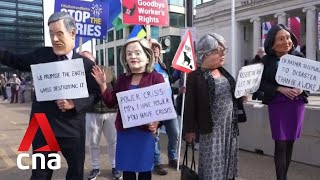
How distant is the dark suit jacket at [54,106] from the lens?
3.54 metres

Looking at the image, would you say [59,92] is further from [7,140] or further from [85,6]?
[7,140]

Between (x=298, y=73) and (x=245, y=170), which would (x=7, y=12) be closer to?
(x=245, y=170)

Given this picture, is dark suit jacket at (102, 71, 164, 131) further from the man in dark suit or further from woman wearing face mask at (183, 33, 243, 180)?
woman wearing face mask at (183, 33, 243, 180)

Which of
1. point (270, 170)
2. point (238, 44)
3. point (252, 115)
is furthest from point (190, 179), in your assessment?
point (238, 44)

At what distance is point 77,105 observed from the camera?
3.55 meters

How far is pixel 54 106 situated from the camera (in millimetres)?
3561

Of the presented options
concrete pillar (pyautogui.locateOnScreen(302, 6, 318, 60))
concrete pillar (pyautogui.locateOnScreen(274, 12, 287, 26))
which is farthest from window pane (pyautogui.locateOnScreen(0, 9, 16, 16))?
concrete pillar (pyautogui.locateOnScreen(302, 6, 318, 60))

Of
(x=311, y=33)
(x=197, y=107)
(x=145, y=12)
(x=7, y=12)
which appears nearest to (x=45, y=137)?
(x=197, y=107)

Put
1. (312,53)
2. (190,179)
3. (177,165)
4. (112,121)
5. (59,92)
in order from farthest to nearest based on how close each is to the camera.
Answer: (312,53)
(177,165)
(112,121)
(190,179)
(59,92)

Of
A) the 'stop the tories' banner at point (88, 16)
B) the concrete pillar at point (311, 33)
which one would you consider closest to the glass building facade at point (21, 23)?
the concrete pillar at point (311, 33)

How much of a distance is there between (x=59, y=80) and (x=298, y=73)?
2465mm

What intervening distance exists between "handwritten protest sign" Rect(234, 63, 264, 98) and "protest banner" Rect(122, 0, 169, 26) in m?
3.46

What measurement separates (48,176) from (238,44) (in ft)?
163

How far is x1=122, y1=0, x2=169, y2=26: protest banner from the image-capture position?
736 centimetres
